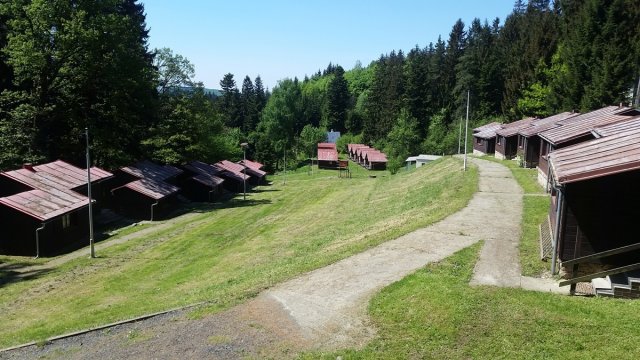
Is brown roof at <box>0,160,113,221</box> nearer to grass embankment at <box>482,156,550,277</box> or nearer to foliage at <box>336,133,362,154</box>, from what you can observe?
grass embankment at <box>482,156,550,277</box>

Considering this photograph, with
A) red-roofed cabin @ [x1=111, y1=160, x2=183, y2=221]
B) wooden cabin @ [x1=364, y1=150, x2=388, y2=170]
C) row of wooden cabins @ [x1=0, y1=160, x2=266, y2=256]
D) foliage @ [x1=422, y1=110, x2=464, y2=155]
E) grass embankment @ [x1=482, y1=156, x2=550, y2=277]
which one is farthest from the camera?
wooden cabin @ [x1=364, y1=150, x2=388, y2=170]

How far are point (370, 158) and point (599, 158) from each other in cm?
7188

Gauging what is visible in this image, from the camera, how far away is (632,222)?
52.9ft

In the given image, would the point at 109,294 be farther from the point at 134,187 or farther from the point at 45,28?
the point at 45,28

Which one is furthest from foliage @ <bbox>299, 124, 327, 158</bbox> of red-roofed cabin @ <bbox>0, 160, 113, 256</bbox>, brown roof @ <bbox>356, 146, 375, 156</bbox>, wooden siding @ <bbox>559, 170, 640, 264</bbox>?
wooden siding @ <bbox>559, 170, 640, 264</bbox>

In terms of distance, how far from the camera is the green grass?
10436 millimetres

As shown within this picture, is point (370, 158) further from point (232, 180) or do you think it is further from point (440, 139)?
point (232, 180)

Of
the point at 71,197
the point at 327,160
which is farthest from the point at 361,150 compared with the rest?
the point at 71,197

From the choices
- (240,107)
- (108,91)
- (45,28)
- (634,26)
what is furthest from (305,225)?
(240,107)

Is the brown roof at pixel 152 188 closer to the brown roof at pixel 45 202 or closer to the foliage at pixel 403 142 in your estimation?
the brown roof at pixel 45 202

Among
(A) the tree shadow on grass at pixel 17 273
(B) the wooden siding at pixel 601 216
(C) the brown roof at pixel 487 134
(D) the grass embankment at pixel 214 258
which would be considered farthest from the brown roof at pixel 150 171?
(B) the wooden siding at pixel 601 216

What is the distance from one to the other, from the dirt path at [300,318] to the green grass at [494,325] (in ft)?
2.49

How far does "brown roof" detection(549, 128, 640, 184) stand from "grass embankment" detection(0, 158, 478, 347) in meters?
7.56

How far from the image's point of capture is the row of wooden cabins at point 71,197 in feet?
97.7
